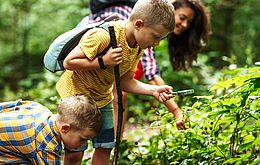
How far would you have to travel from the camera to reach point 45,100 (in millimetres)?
7191

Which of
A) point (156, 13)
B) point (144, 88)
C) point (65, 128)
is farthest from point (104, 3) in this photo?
point (65, 128)

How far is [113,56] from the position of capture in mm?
3170

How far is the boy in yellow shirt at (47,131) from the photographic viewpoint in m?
3.07

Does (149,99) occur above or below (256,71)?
below

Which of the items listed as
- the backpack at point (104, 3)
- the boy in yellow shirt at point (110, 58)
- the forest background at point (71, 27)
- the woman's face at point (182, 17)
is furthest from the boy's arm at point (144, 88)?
the woman's face at point (182, 17)

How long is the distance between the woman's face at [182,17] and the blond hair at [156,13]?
152cm

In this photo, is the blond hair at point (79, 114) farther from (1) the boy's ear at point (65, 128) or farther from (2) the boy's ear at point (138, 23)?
(2) the boy's ear at point (138, 23)

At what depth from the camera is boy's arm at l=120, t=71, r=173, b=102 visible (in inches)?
138

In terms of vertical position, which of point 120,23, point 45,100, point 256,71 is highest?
point 120,23

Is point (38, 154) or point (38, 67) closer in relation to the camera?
point (38, 154)

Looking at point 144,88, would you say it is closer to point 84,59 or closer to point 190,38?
point 84,59

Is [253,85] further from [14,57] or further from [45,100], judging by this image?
[14,57]

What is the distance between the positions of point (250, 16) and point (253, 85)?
578 centimetres

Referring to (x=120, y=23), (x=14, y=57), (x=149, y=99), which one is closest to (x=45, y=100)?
(x=149, y=99)
